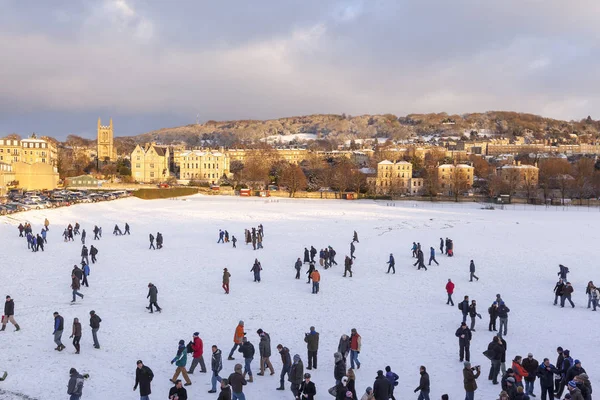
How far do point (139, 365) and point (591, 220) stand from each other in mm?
47545

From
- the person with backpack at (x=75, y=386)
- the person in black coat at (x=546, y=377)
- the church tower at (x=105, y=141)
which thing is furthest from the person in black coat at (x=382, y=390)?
the church tower at (x=105, y=141)

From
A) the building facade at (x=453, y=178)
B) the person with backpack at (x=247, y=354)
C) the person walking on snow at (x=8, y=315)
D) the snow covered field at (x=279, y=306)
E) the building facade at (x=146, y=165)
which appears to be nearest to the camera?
the person with backpack at (x=247, y=354)

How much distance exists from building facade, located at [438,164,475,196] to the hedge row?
47018mm

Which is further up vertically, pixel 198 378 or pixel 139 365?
pixel 139 365

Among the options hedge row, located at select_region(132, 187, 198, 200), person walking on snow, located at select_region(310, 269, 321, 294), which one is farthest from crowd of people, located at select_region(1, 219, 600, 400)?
hedge row, located at select_region(132, 187, 198, 200)

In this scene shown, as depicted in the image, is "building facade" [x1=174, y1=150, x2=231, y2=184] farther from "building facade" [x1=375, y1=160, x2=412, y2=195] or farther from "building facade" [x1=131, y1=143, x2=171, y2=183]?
"building facade" [x1=375, y1=160, x2=412, y2=195]

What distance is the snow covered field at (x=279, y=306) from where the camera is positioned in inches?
417

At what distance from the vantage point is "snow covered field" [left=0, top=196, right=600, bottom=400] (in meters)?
10.6

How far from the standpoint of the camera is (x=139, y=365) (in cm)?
895

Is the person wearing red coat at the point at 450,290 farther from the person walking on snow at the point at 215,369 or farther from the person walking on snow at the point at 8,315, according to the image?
the person walking on snow at the point at 8,315

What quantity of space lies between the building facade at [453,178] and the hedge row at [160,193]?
47.0 meters

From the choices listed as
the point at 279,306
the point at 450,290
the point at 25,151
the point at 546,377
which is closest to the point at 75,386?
the point at 279,306

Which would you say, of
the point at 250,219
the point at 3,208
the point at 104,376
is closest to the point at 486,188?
the point at 250,219

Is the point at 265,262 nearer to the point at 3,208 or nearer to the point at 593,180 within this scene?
the point at 3,208
